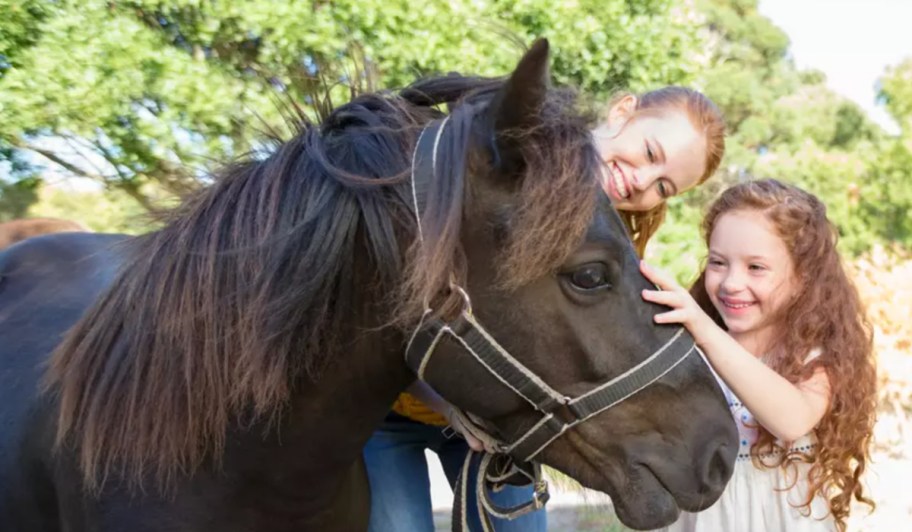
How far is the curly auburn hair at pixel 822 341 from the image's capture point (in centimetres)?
207

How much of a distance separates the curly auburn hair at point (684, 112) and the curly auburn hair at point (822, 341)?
173 mm

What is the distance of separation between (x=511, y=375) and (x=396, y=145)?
0.49 m

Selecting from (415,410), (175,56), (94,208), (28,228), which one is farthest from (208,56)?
(415,410)

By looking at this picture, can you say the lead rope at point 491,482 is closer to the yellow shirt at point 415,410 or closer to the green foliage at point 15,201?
the yellow shirt at point 415,410

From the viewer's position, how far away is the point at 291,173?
1.54 m

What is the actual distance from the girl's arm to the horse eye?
0.18 m

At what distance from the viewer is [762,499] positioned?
2.24 m

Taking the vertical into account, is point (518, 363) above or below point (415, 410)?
above

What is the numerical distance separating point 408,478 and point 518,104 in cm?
118

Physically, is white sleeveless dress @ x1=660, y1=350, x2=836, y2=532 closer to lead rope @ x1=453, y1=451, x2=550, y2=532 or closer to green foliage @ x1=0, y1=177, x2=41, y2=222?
lead rope @ x1=453, y1=451, x2=550, y2=532

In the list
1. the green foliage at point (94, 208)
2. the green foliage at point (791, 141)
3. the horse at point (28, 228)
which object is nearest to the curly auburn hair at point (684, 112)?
the green foliage at point (94, 208)

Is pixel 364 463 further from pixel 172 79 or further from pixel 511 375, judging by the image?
pixel 172 79

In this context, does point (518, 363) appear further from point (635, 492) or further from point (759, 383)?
point (759, 383)

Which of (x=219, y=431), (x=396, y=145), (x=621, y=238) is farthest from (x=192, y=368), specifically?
(x=621, y=238)
